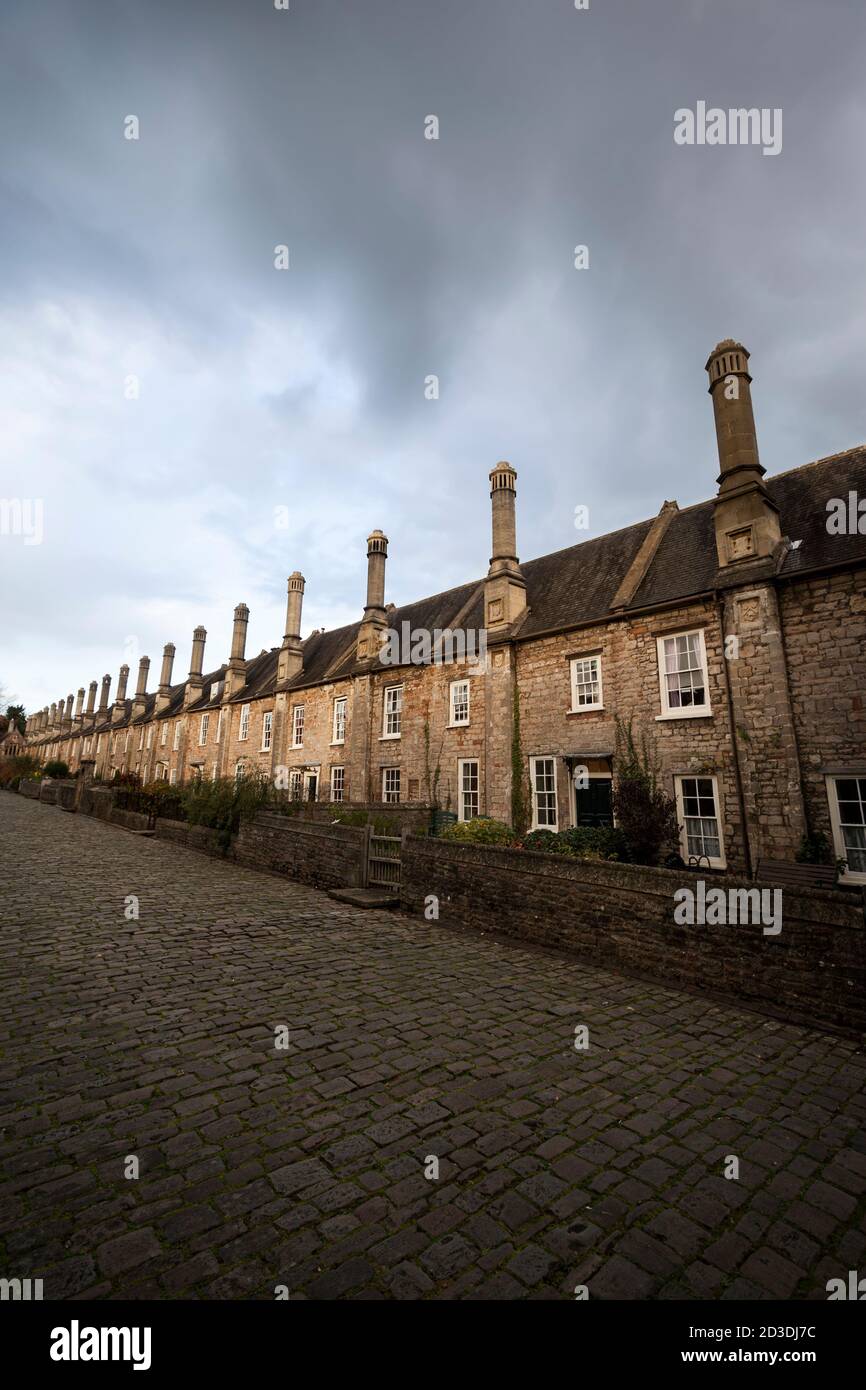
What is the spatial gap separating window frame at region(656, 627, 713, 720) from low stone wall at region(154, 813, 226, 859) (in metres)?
12.6

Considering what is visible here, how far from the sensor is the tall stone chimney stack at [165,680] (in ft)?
149

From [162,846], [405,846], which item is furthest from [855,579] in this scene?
[162,846]

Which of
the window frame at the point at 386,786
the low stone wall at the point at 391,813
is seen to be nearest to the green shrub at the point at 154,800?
the low stone wall at the point at 391,813

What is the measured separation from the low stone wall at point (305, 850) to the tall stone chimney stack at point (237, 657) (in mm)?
20128

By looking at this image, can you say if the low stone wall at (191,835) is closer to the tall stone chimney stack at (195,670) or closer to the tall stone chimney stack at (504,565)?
the tall stone chimney stack at (504,565)

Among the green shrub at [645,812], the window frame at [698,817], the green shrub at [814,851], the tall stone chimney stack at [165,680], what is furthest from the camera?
the tall stone chimney stack at [165,680]

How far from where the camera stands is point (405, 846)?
10.5m

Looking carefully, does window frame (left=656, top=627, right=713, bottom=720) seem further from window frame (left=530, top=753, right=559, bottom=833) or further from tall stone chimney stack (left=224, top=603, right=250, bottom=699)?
tall stone chimney stack (left=224, top=603, right=250, bottom=699)

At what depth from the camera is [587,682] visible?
16.0 m

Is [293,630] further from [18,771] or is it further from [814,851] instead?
[18,771]

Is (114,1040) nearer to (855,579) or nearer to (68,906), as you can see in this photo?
(68,906)

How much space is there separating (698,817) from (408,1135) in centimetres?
1140

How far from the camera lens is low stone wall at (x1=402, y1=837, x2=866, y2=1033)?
5527 mm

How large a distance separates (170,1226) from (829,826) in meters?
12.6
